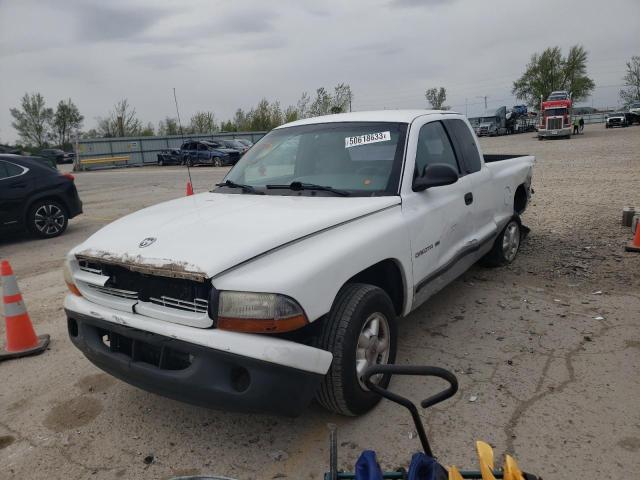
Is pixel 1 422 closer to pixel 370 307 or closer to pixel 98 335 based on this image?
pixel 98 335

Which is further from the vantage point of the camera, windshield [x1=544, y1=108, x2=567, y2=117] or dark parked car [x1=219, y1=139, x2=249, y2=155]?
windshield [x1=544, y1=108, x2=567, y2=117]

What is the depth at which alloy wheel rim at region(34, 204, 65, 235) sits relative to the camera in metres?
8.67

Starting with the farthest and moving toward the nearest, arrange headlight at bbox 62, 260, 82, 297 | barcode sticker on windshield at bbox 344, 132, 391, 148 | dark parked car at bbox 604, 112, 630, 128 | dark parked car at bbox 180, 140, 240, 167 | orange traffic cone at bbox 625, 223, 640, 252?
dark parked car at bbox 604, 112, 630, 128
dark parked car at bbox 180, 140, 240, 167
orange traffic cone at bbox 625, 223, 640, 252
barcode sticker on windshield at bbox 344, 132, 391, 148
headlight at bbox 62, 260, 82, 297

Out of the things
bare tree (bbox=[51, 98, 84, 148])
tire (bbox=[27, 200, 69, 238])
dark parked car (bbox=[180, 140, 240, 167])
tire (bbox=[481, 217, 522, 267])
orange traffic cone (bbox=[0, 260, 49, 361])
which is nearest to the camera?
orange traffic cone (bbox=[0, 260, 49, 361])

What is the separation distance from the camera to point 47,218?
28.9ft

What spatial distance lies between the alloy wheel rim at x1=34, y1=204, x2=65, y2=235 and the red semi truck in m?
29.7

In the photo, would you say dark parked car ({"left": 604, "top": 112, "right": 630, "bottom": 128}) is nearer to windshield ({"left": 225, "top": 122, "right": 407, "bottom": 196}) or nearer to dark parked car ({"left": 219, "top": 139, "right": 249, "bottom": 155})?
dark parked car ({"left": 219, "top": 139, "right": 249, "bottom": 155})

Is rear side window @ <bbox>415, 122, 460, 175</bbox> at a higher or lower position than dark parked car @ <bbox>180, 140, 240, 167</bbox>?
higher

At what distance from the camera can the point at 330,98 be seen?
43.3 metres

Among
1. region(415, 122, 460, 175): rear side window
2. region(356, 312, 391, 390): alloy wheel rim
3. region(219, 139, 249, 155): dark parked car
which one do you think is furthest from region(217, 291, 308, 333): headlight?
region(219, 139, 249, 155): dark parked car

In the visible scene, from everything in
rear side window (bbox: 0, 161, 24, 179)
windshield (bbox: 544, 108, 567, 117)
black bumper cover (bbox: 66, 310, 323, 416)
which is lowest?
black bumper cover (bbox: 66, 310, 323, 416)

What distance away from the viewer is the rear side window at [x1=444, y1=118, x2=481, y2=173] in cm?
438

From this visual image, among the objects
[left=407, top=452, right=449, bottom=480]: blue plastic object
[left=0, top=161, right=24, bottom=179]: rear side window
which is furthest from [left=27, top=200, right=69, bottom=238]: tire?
[left=407, top=452, right=449, bottom=480]: blue plastic object

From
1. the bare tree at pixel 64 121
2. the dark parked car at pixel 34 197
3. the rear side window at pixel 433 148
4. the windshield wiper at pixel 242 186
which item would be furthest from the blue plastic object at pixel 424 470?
the bare tree at pixel 64 121
